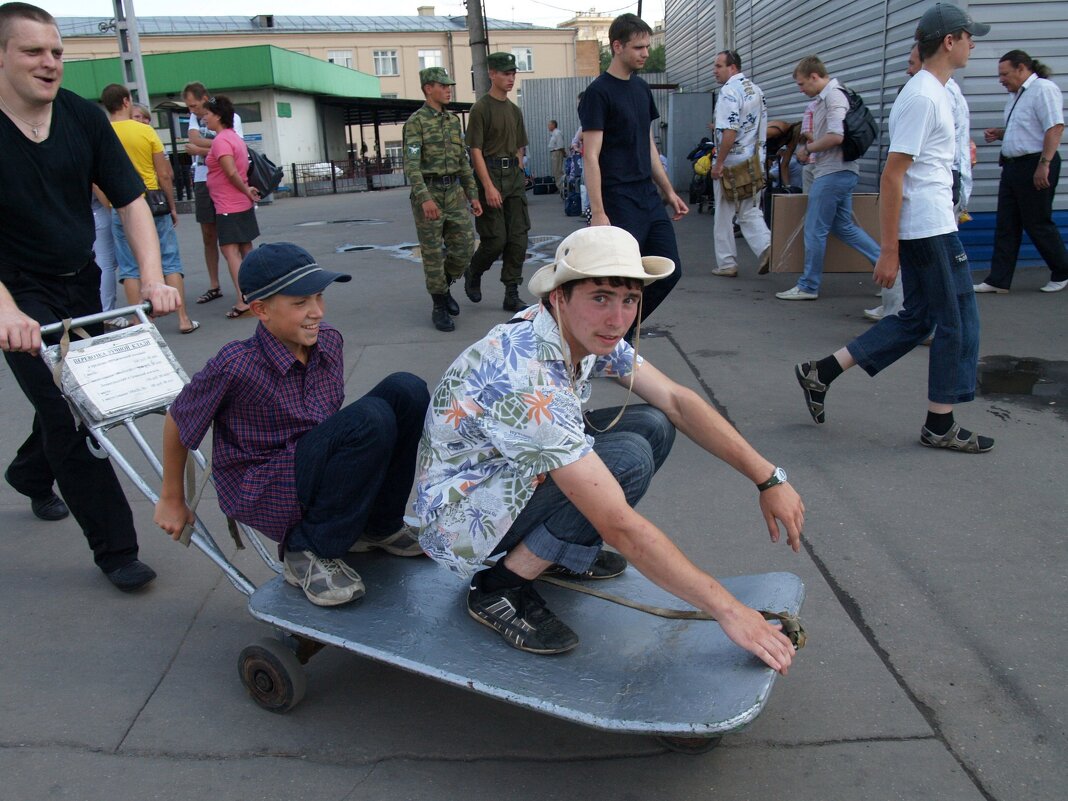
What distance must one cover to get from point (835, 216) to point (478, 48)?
7871 millimetres

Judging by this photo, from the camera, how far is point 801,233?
26.7 ft

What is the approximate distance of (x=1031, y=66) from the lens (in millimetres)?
7699

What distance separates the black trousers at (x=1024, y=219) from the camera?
25.2 feet

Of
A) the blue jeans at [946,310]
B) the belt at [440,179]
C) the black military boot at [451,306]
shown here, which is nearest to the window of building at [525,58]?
the black military boot at [451,306]

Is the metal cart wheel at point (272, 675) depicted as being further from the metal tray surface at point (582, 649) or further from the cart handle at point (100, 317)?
the cart handle at point (100, 317)

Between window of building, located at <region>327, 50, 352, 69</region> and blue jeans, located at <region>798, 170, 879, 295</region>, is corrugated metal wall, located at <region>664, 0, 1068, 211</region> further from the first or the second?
window of building, located at <region>327, 50, 352, 69</region>

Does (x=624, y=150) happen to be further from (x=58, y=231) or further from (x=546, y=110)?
(x=546, y=110)

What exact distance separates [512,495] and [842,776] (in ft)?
3.76

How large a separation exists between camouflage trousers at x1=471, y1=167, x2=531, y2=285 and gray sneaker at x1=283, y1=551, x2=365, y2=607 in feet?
16.7

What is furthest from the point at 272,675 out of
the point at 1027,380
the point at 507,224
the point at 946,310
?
the point at 507,224

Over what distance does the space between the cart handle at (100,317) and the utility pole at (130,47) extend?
14152mm

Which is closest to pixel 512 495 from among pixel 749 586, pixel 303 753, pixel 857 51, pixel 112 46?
pixel 749 586

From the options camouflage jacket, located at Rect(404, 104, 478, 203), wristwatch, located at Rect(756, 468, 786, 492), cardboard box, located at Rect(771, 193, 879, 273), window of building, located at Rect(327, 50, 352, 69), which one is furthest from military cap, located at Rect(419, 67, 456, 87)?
window of building, located at Rect(327, 50, 352, 69)

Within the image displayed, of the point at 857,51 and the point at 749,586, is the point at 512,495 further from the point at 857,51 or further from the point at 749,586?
the point at 857,51
